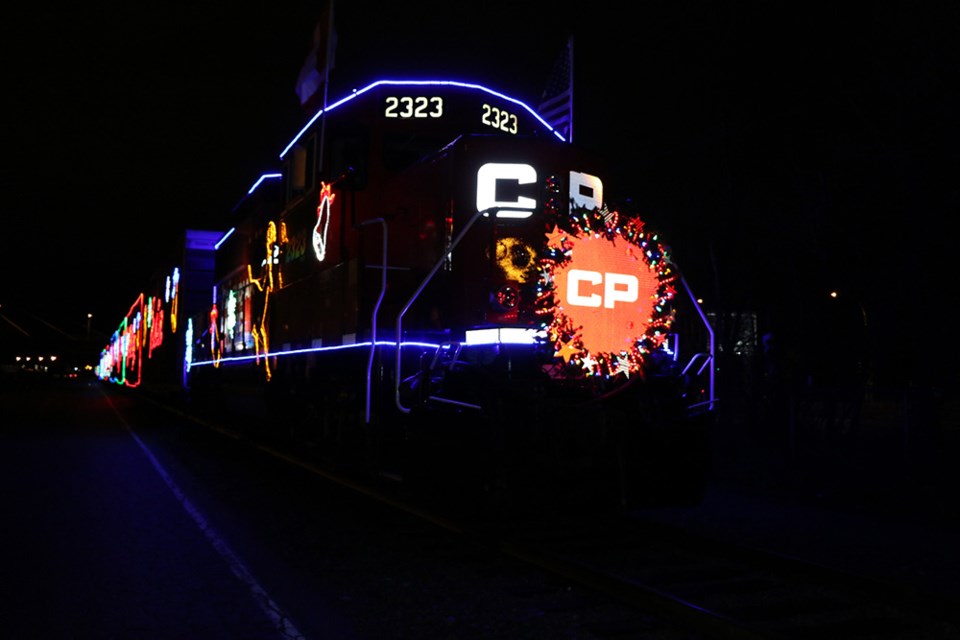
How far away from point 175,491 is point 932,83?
380 inches

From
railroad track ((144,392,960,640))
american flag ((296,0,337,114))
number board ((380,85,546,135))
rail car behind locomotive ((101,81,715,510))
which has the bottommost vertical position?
railroad track ((144,392,960,640))

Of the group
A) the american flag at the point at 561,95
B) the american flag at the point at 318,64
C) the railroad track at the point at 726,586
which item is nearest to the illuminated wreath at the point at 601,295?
the railroad track at the point at 726,586

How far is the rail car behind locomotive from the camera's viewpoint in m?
6.45

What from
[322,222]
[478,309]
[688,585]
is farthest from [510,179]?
[688,585]

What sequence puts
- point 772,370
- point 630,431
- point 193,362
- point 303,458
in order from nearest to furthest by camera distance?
1. point 630,431
2. point 303,458
3. point 772,370
4. point 193,362

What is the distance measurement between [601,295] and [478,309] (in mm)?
1164

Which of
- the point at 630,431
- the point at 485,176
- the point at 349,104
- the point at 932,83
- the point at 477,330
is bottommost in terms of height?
the point at 630,431

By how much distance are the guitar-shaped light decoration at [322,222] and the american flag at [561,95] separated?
4941 millimetres

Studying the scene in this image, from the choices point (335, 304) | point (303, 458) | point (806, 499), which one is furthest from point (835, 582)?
point (303, 458)

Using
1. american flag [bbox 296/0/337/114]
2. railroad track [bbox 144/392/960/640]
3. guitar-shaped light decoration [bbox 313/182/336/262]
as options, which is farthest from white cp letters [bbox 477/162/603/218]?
american flag [bbox 296/0/337/114]

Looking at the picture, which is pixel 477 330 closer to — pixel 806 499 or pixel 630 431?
pixel 630 431

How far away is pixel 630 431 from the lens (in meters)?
6.45

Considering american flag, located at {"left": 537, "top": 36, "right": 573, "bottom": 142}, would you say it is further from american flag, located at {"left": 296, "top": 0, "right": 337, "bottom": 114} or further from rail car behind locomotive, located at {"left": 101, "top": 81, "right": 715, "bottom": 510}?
rail car behind locomotive, located at {"left": 101, "top": 81, "right": 715, "bottom": 510}

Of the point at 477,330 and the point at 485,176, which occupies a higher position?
the point at 485,176
